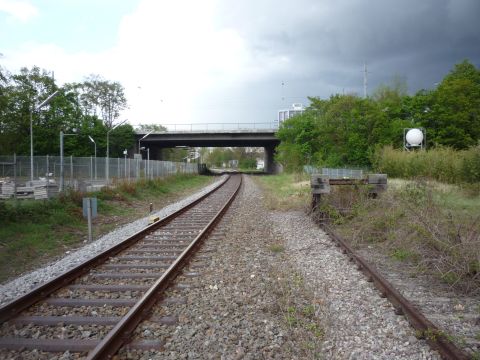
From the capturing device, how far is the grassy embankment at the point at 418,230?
6.09 meters

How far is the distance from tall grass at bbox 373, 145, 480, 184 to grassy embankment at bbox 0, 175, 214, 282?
35.3ft

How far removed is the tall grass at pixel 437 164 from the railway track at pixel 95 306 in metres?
9.75

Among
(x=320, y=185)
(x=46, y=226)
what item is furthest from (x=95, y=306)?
(x=320, y=185)

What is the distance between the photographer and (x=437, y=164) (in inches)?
846

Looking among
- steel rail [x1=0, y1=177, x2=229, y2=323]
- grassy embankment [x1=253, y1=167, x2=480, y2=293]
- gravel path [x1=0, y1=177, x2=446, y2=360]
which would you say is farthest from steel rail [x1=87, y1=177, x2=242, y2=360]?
grassy embankment [x1=253, y1=167, x2=480, y2=293]

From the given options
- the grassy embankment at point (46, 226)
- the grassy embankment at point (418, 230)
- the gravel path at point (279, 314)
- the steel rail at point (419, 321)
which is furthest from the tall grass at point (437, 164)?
the grassy embankment at point (46, 226)

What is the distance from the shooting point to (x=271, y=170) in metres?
78.9

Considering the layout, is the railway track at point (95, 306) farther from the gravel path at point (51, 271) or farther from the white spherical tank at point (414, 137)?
the white spherical tank at point (414, 137)

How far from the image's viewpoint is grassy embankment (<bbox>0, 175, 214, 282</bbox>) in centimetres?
916

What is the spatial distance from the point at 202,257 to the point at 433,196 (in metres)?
5.49

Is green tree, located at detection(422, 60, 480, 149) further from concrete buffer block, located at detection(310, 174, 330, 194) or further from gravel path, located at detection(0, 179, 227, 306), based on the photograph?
gravel path, located at detection(0, 179, 227, 306)

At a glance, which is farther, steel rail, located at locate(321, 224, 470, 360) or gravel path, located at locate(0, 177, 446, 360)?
gravel path, located at locate(0, 177, 446, 360)

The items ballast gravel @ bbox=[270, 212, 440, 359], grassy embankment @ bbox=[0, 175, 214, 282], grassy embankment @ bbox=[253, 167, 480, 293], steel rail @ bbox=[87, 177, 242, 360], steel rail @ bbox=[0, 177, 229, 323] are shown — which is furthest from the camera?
grassy embankment @ bbox=[0, 175, 214, 282]

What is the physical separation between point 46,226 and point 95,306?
24.2 ft
